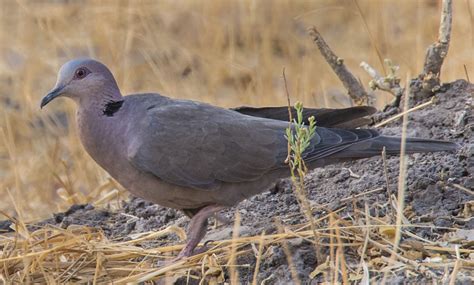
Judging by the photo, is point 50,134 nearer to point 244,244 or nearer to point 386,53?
point 386,53

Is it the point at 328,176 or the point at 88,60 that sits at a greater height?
the point at 88,60

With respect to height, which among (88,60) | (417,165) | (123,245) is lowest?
(123,245)

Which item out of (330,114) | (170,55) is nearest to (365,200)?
(330,114)

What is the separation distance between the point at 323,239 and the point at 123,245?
90 cm

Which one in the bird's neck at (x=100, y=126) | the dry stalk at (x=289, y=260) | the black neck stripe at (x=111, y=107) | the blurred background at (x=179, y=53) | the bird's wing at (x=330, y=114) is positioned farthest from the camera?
the blurred background at (x=179, y=53)

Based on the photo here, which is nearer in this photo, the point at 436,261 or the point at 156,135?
the point at 436,261

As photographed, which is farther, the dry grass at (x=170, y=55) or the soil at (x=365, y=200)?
the dry grass at (x=170, y=55)

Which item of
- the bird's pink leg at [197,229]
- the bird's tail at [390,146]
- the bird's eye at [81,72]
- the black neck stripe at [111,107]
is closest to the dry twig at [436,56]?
the bird's tail at [390,146]

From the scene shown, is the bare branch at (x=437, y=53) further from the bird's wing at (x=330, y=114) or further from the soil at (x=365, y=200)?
the bird's wing at (x=330, y=114)

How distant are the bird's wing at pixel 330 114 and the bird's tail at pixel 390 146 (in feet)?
0.65

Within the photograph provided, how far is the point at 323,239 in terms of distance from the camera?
13.0ft

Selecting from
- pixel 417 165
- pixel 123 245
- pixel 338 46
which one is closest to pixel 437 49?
pixel 417 165

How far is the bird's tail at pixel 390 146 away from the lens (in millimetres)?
4312

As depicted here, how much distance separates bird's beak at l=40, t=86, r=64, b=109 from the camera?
4371mm
